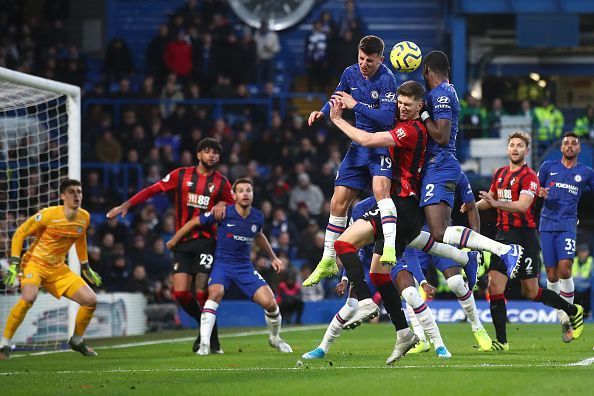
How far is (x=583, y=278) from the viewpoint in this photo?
73.3 ft

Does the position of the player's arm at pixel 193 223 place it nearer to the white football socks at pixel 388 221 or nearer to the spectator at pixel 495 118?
the white football socks at pixel 388 221

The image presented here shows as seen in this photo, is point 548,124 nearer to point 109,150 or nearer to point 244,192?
point 109,150

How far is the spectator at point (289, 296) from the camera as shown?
73.4 ft

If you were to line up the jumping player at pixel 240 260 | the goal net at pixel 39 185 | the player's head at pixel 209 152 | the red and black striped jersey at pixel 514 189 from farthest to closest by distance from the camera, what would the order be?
the goal net at pixel 39 185 → the player's head at pixel 209 152 → the jumping player at pixel 240 260 → the red and black striped jersey at pixel 514 189

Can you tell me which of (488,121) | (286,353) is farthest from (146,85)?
(286,353)

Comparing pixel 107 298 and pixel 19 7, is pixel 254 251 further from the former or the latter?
pixel 19 7

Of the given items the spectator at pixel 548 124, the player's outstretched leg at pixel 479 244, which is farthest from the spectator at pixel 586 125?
the player's outstretched leg at pixel 479 244

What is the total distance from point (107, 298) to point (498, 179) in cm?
825

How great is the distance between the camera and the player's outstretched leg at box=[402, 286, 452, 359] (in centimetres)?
1121

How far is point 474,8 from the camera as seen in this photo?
2805 cm

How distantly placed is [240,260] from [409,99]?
13.1ft

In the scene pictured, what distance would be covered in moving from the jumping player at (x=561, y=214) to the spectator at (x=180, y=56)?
45.9 feet

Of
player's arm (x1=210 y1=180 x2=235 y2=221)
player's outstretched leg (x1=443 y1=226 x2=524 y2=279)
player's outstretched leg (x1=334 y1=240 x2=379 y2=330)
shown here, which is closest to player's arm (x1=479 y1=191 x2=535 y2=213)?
player's outstretched leg (x1=443 y1=226 x2=524 y2=279)

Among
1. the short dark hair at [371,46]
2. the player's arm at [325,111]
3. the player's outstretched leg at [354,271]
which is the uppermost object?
the short dark hair at [371,46]
